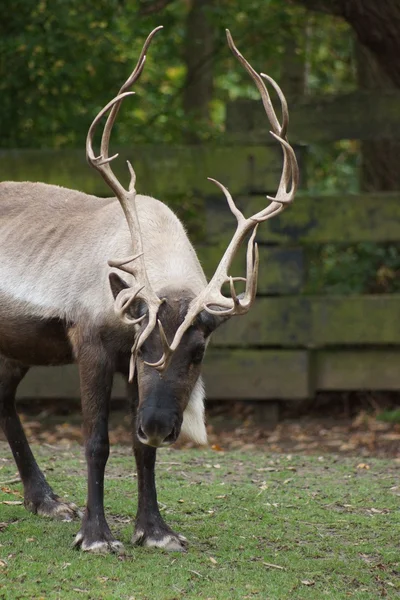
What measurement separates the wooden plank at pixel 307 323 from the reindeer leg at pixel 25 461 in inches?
97.0

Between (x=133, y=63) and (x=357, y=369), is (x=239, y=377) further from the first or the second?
(x=133, y=63)

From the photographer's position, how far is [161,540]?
4.40m

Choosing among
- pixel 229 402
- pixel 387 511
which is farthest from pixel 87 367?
pixel 229 402

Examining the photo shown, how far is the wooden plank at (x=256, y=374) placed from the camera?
7.42 meters

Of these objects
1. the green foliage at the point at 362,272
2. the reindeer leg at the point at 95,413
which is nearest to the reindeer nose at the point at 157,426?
the reindeer leg at the point at 95,413

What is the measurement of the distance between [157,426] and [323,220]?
377 cm

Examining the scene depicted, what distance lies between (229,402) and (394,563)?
148 inches

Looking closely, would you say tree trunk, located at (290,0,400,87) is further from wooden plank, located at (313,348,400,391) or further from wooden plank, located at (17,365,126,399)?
wooden plank, located at (17,365,126,399)

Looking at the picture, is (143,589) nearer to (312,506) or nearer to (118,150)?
(312,506)

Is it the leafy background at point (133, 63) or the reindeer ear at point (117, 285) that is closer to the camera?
the reindeer ear at point (117, 285)

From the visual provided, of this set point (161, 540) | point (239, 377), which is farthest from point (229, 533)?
Result: point (239, 377)

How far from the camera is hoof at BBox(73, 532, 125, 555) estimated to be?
166 inches

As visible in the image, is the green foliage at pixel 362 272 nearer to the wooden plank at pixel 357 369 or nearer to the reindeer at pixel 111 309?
the wooden plank at pixel 357 369

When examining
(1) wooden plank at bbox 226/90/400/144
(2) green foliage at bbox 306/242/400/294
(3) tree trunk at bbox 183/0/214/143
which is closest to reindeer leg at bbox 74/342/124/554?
(1) wooden plank at bbox 226/90/400/144
